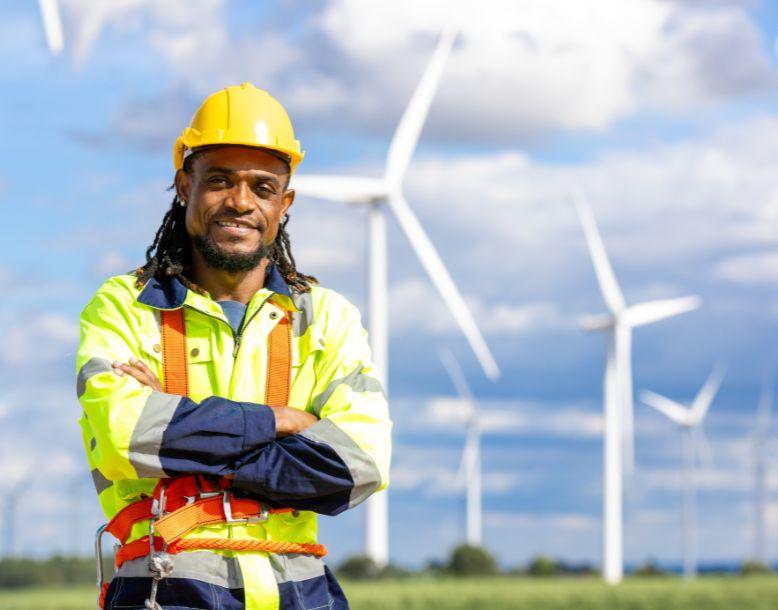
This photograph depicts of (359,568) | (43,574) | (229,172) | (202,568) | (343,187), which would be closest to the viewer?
(202,568)

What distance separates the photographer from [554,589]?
46.5 m

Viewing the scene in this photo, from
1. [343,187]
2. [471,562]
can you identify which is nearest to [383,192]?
[343,187]

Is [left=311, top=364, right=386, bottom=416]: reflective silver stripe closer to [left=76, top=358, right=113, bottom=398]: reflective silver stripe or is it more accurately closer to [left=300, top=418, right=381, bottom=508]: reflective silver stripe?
[left=300, top=418, right=381, bottom=508]: reflective silver stripe

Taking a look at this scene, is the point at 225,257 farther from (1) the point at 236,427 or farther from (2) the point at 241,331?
(1) the point at 236,427

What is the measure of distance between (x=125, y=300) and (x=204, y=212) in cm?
58

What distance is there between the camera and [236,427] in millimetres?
6492

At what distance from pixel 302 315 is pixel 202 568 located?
4.46 ft

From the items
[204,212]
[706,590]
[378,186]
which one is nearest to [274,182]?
[204,212]

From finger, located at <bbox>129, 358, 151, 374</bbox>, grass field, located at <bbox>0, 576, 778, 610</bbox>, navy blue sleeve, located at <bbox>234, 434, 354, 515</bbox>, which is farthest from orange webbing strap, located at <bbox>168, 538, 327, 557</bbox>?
grass field, located at <bbox>0, 576, 778, 610</bbox>

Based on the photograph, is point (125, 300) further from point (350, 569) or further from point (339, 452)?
point (350, 569)

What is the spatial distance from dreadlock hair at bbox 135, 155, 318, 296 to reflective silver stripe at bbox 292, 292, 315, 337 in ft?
→ 0.33

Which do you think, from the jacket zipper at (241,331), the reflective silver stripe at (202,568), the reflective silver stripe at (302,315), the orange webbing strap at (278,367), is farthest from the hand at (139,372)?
the reflective silver stripe at (202,568)

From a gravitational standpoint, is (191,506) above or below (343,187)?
below

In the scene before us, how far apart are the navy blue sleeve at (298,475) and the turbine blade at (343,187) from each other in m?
46.1
